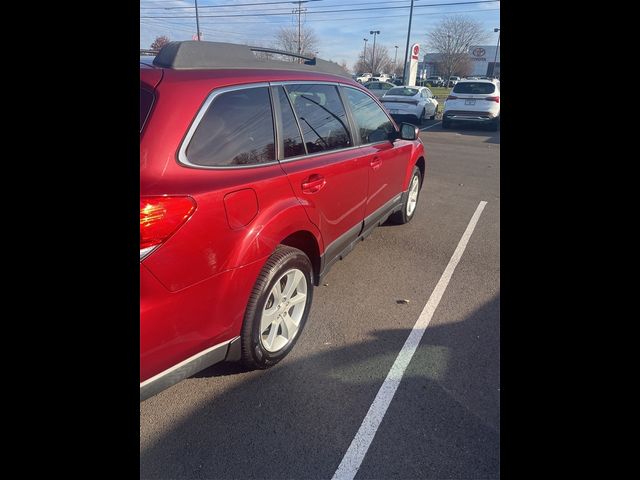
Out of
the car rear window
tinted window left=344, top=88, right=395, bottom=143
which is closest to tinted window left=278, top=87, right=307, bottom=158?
tinted window left=344, top=88, right=395, bottom=143

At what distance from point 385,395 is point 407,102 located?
50.1 feet

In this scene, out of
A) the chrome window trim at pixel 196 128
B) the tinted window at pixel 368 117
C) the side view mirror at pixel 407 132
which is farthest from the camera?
the side view mirror at pixel 407 132

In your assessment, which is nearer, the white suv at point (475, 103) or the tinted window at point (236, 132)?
the tinted window at point (236, 132)

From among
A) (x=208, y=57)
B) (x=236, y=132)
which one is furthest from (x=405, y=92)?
(x=236, y=132)

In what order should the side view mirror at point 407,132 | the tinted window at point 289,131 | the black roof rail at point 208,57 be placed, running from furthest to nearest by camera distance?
the side view mirror at point 407,132 < the tinted window at point 289,131 < the black roof rail at point 208,57

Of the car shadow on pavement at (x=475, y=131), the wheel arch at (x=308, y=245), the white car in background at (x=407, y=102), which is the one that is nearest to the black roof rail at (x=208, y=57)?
the wheel arch at (x=308, y=245)

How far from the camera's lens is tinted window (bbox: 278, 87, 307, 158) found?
244cm

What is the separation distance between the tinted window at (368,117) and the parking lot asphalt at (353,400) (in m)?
1.31

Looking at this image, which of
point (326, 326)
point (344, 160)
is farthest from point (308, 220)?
point (326, 326)

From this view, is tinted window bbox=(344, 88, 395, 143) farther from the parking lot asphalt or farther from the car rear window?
the car rear window

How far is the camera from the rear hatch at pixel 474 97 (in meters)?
14.3

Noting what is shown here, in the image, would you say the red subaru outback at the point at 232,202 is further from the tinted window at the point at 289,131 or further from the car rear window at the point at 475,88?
the car rear window at the point at 475,88

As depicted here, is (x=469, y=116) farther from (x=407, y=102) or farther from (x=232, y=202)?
(x=232, y=202)
